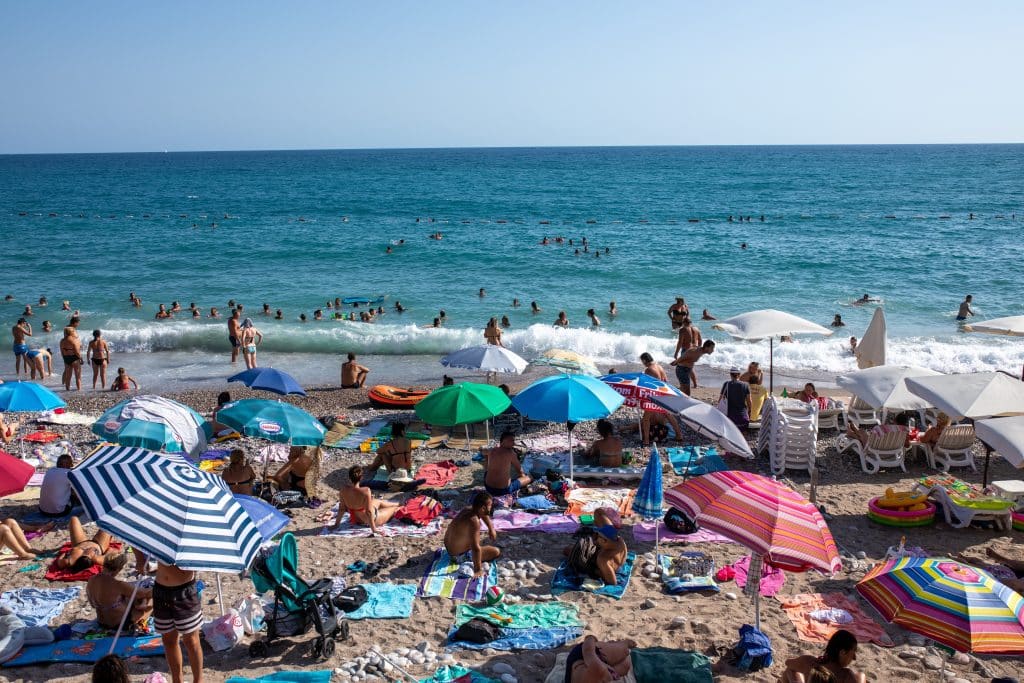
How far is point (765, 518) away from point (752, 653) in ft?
3.69

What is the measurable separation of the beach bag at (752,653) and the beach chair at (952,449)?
6.31 m

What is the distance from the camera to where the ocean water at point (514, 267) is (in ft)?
73.8

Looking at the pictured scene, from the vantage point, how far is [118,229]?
155 feet

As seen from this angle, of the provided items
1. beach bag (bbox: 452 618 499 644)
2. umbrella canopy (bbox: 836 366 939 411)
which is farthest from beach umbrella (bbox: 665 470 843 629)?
umbrella canopy (bbox: 836 366 939 411)

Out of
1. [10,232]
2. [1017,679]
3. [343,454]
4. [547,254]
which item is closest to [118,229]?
[10,232]

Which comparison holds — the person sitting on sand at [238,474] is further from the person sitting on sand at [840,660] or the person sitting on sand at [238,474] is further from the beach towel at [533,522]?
the person sitting on sand at [840,660]

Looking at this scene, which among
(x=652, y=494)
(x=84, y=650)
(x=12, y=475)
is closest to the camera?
(x=84, y=650)

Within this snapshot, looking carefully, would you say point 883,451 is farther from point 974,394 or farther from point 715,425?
point 715,425

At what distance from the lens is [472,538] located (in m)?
8.27

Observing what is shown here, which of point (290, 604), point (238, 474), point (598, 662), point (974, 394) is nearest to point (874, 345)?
point (974, 394)

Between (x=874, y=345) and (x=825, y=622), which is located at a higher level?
(x=874, y=345)

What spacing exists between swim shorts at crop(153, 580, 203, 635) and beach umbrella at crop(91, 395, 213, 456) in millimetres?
3847

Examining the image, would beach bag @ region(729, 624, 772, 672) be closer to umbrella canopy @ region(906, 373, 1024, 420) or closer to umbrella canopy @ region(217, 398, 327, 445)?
umbrella canopy @ region(906, 373, 1024, 420)

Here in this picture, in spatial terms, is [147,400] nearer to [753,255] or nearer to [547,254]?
[547,254]
